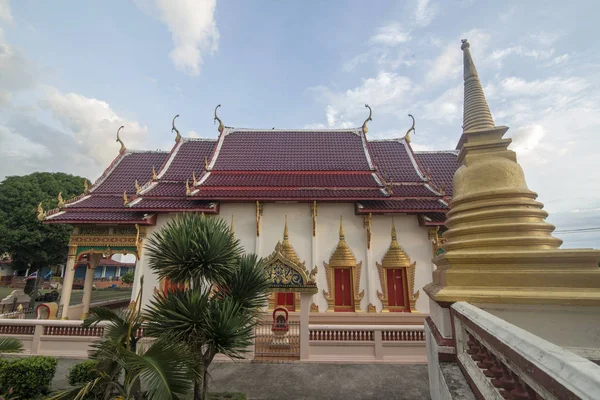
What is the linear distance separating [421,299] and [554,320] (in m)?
7.97

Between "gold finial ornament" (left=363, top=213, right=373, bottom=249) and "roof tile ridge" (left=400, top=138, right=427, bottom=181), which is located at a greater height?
"roof tile ridge" (left=400, top=138, right=427, bottom=181)

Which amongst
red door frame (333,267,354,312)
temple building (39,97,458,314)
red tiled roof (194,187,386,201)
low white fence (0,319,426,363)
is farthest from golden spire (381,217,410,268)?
low white fence (0,319,426,363)

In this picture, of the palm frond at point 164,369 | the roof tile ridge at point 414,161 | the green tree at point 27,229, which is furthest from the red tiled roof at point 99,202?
the green tree at point 27,229

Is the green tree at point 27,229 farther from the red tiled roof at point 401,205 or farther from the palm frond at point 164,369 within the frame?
the palm frond at point 164,369

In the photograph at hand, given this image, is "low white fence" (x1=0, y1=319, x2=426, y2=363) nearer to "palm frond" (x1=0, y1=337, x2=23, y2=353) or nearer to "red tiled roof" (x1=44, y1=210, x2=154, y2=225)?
"palm frond" (x1=0, y1=337, x2=23, y2=353)

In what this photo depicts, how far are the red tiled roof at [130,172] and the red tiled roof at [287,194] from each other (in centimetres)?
414

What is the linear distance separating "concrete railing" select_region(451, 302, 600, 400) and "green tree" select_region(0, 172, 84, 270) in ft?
89.6

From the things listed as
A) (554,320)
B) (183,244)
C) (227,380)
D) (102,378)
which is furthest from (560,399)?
(227,380)

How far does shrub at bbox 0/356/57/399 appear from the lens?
5039 millimetres

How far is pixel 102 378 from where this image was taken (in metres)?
4.15

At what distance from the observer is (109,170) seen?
13508mm

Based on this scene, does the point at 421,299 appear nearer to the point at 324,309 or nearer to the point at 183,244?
the point at 324,309

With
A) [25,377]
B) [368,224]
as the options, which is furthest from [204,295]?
[368,224]

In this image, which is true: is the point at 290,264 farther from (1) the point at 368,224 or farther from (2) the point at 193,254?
(1) the point at 368,224
